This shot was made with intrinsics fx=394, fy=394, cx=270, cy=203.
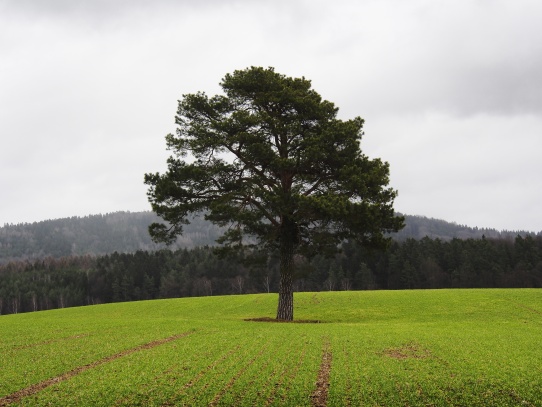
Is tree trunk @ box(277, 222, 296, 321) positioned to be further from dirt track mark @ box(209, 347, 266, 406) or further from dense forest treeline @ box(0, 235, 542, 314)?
dense forest treeline @ box(0, 235, 542, 314)

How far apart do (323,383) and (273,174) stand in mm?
19822

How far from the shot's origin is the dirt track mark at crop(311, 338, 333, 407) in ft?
33.4

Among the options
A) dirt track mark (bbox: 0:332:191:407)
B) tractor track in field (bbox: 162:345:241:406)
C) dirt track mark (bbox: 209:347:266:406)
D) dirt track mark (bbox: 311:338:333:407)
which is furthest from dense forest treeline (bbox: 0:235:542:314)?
dirt track mark (bbox: 209:347:266:406)

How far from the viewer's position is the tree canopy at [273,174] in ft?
88.9

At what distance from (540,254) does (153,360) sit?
11532 centimetres

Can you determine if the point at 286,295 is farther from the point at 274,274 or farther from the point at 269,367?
the point at 274,274

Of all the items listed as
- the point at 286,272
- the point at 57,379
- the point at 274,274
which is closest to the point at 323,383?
the point at 57,379

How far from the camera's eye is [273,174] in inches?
1178

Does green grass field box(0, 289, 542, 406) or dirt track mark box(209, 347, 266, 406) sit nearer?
dirt track mark box(209, 347, 266, 406)

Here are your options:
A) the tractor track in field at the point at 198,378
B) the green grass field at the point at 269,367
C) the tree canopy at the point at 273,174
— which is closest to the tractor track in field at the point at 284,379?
the green grass field at the point at 269,367

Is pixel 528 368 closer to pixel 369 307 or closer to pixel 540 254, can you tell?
pixel 369 307

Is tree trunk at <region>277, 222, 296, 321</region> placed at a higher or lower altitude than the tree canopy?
lower

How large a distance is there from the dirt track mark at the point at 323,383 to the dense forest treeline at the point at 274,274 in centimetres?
8335

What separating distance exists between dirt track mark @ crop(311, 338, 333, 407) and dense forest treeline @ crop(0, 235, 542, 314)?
83350 millimetres
